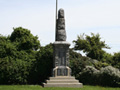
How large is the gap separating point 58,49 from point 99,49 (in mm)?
16943

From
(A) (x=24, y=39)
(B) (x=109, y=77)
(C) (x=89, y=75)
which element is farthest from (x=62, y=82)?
(A) (x=24, y=39)

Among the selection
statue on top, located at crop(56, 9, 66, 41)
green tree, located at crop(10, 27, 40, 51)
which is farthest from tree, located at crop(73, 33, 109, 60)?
statue on top, located at crop(56, 9, 66, 41)

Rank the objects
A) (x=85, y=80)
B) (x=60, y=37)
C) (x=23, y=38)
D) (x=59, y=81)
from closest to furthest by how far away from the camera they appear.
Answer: (x=59, y=81) → (x=60, y=37) → (x=85, y=80) → (x=23, y=38)

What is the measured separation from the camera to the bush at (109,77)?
787 inches

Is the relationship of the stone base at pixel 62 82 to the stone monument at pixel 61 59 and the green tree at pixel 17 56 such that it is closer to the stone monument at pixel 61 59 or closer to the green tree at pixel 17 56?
the stone monument at pixel 61 59

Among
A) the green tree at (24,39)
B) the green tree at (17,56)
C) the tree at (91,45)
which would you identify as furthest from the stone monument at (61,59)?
the tree at (91,45)

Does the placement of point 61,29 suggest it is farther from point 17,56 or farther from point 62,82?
point 17,56

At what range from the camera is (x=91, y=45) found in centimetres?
3525

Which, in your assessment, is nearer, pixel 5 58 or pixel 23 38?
pixel 5 58

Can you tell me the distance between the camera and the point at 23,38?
23.2 m

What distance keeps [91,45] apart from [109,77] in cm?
1515

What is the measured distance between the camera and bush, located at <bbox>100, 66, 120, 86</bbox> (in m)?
20.0

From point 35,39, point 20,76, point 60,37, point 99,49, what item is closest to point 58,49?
point 60,37

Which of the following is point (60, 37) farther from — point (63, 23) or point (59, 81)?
point (59, 81)
